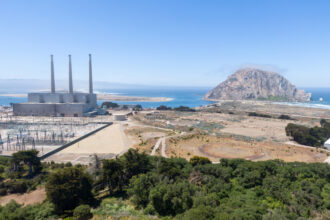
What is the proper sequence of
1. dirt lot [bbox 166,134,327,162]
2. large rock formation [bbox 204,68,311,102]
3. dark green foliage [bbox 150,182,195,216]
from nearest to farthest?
dark green foliage [bbox 150,182,195,216] → dirt lot [bbox 166,134,327,162] → large rock formation [bbox 204,68,311,102]

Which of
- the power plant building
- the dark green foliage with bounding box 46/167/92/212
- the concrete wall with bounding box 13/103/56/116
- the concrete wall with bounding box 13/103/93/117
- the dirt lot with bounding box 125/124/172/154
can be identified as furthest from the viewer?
the concrete wall with bounding box 13/103/56/116

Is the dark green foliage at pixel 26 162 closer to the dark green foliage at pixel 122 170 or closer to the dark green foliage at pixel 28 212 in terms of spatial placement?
the dark green foliage at pixel 28 212

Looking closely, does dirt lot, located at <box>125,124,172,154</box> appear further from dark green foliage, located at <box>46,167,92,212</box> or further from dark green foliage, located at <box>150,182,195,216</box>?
dark green foliage, located at <box>150,182,195,216</box>

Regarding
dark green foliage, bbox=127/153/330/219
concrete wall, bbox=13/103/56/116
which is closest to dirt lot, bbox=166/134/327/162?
dark green foliage, bbox=127/153/330/219

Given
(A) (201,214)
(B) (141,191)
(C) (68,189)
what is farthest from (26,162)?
(A) (201,214)

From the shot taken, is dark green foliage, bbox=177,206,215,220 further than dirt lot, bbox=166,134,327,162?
No

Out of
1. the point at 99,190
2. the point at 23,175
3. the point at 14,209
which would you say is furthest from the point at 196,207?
the point at 23,175

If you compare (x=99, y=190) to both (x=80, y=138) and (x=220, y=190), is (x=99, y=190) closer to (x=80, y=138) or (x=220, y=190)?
(x=220, y=190)

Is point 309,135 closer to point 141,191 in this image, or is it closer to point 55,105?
point 141,191
